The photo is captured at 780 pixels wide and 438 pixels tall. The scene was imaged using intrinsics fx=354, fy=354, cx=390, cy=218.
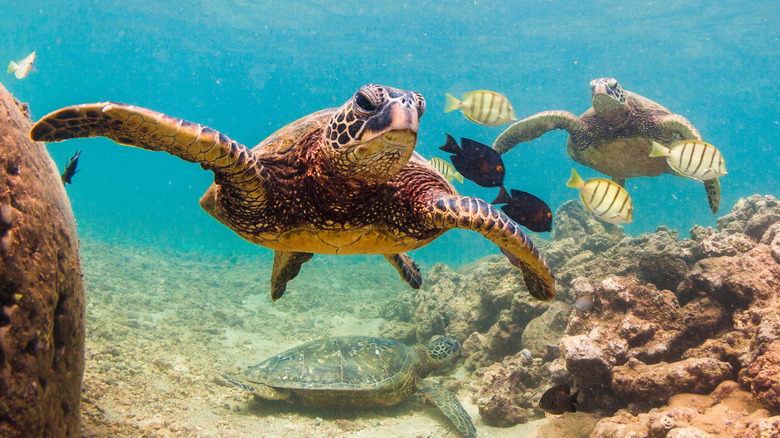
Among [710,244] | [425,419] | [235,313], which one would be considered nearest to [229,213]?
[425,419]

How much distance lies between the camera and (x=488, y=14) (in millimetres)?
38031

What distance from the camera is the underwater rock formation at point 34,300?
1.46 metres

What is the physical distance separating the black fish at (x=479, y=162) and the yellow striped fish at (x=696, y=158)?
2634 millimetres

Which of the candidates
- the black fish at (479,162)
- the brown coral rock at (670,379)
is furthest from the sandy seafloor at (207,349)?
the black fish at (479,162)

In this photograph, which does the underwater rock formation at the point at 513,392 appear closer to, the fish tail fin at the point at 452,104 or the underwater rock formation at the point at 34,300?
the fish tail fin at the point at 452,104

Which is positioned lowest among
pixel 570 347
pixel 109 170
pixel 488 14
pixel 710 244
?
pixel 570 347

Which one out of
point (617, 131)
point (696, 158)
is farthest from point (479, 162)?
point (617, 131)

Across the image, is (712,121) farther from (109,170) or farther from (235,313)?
(109,170)

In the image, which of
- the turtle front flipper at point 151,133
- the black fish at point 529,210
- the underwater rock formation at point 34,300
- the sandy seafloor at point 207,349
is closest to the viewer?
the underwater rock formation at point 34,300

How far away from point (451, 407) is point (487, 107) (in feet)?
14.8

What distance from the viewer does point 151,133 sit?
2.42 metres

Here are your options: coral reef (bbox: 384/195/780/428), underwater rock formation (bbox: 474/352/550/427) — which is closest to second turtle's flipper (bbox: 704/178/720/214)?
coral reef (bbox: 384/195/780/428)

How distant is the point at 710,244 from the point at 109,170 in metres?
141

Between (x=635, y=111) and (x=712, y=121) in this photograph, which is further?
(x=712, y=121)
